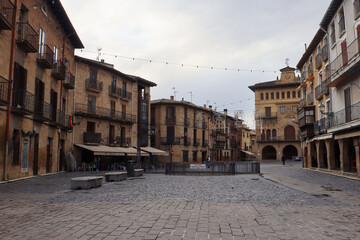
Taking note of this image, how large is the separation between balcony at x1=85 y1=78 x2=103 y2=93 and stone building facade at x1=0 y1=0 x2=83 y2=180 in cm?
594

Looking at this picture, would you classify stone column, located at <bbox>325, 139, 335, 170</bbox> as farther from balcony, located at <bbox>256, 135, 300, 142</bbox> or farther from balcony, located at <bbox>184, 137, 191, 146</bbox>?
balcony, located at <bbox>256, 135, 300, 142</bbox>

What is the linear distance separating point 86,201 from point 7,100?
8.25 m

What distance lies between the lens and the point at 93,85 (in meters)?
31.9

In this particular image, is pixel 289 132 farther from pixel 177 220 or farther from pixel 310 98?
pixel 177 220

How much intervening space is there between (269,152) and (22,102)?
181ft

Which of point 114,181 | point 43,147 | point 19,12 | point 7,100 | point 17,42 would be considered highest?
point 19,12

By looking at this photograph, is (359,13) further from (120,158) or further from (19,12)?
(120,158)

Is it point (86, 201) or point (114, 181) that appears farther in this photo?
point (114, 181)

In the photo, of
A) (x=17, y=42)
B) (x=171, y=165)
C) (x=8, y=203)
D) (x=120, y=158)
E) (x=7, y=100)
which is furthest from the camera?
(x=120, y=158)

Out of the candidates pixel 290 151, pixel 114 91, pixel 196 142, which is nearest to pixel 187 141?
pixel 196 142

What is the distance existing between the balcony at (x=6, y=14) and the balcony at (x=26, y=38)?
32.6 inches

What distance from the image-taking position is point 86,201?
8.38 meters

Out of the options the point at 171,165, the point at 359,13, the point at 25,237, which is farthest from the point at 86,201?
the point at 359,13

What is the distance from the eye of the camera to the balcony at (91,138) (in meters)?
30.3
